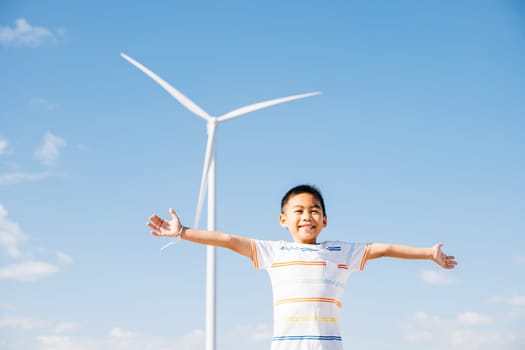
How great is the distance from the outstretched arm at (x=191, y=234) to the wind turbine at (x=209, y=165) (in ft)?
46.4

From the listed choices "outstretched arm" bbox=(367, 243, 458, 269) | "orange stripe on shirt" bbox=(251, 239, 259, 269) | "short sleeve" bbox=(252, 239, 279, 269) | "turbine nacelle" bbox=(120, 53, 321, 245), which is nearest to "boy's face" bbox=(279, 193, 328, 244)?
"short sleeve" bbox=(252, 239, 279, 269)

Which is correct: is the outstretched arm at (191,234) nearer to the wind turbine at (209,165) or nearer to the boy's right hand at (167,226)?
the boy's right hand at (167,226)

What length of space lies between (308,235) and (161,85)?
19609mm

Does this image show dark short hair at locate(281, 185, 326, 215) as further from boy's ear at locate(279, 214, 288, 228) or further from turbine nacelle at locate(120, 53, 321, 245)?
turbine nacelle at locate(120, 53, 321, 245)

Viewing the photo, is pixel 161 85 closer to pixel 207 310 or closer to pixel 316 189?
pixel 207 310

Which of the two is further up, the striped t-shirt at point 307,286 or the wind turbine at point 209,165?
the wind turbine at point 209,165

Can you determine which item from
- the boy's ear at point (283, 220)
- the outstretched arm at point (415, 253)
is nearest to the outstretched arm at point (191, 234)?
the boy's ear at point (283, 220)

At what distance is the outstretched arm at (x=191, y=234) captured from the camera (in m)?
6.25

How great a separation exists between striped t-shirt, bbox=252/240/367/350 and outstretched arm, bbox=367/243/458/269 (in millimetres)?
151

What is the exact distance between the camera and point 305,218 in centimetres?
659

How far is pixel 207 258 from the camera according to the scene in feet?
76.8

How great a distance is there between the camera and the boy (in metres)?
6.18

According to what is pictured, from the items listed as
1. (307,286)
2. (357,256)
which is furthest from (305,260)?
(357,256)

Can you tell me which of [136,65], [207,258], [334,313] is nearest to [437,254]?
[334,313]
